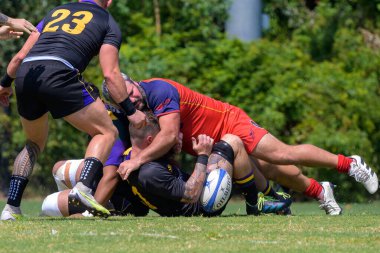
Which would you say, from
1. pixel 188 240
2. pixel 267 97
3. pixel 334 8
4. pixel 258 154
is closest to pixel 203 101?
pixel 258 154

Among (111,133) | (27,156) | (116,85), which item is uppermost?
(116,85)

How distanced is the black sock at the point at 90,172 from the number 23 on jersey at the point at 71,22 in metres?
1.06

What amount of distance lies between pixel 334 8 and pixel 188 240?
11677 mm

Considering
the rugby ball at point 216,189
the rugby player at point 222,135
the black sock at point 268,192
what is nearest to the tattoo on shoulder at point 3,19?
the rugby player at point 222,135

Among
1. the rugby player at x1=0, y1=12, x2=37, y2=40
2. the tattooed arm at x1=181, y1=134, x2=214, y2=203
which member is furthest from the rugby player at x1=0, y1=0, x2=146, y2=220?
the tattooed arm at x1=181, y1=134, x2=214, y2=203

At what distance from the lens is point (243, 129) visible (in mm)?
9562

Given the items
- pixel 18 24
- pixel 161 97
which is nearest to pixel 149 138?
pixel 161 97

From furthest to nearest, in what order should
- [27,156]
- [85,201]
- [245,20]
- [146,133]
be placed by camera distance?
[245,20], [146,133], [27,156], [85,201]

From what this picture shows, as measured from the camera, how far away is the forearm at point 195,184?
29.3 feet

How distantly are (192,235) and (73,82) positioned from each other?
5.78 ft

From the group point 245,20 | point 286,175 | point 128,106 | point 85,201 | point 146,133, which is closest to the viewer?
point 85,201

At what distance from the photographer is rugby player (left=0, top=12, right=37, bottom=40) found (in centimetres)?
861

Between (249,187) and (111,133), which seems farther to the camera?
(249,187)

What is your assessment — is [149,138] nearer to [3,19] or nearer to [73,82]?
[73,82]
